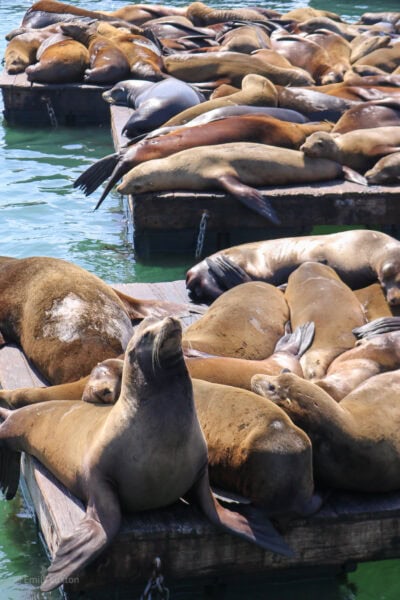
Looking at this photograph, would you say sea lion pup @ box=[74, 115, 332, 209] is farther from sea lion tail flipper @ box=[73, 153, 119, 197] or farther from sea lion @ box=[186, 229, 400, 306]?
sea lion @ box=[186, 229, 400, 306]

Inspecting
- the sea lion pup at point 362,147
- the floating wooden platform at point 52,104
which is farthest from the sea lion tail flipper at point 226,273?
the floating wooden platform at point 52,104

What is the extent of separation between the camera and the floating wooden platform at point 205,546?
12.4 ft

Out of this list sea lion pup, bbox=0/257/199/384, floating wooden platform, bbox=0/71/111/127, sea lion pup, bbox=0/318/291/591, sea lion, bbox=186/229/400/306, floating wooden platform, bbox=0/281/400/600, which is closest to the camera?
sea lion pup, bbox=0/318/291/591

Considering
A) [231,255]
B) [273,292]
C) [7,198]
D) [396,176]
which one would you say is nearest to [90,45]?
[7,198]

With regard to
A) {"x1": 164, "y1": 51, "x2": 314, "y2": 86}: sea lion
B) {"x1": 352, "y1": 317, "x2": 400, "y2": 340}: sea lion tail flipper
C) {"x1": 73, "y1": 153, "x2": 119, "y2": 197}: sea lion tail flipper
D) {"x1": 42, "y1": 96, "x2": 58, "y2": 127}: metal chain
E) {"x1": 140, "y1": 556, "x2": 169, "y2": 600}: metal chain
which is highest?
{"x1": 352, "y1": 317, "x2": 400, "y2": 340}: sea lion tail flipper

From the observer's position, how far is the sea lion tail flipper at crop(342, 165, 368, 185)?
26.7ft

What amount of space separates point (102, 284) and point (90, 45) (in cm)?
816

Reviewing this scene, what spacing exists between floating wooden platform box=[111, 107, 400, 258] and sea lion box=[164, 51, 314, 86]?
3.66 metres

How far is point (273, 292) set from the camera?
581cm

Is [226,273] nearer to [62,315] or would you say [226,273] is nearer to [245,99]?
[62,315]

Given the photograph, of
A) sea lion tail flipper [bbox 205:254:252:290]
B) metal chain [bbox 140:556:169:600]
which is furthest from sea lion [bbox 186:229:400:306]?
metal chain [bbox 140:556:169:600]

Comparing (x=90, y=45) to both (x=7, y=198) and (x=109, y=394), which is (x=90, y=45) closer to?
(x=7, y=198)

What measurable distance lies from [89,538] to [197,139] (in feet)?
17.4

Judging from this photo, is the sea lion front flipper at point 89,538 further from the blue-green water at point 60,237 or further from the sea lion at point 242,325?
the sea lion at point 242,325
